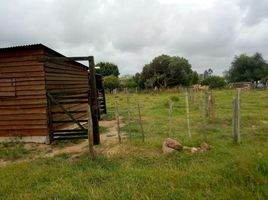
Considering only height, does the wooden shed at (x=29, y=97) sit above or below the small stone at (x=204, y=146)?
above

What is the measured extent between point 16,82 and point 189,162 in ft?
24.1

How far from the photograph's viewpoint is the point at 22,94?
38.4 feet

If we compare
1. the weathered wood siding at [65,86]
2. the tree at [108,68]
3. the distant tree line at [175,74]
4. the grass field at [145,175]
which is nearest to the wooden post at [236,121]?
the grass field at [145,175]

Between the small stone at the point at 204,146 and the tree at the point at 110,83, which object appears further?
the tree at the point at 110,83

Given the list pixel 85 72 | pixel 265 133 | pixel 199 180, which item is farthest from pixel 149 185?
pixel 85 72

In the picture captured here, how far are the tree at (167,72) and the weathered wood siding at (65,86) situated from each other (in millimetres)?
44297

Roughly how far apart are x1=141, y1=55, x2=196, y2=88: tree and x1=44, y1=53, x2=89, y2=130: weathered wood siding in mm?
44297

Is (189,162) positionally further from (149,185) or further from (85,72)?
(85,72)

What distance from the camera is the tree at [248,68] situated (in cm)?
6906

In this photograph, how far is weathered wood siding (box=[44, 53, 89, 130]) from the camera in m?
11.5

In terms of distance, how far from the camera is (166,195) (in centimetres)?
529

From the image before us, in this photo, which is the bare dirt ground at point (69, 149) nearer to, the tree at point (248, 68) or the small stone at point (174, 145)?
the small stone at point (174, 145)

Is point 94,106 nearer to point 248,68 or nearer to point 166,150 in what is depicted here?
point 166,150

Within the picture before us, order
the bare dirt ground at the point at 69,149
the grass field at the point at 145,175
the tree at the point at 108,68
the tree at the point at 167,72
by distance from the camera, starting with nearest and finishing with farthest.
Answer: the grass field at the point at 145,175 < the bare dirt ground at the point at 69,149 < the tree at the point at 167,72 < the tree at the point at 108,68
